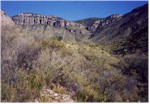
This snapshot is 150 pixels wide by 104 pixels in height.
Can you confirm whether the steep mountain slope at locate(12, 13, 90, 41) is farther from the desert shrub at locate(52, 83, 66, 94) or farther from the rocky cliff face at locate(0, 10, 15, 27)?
the desert shrub at locate(52, 83, 66, 94)

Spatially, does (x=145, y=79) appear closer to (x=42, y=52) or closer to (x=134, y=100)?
(x=134, y=100)

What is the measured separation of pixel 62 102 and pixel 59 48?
2.34 meters

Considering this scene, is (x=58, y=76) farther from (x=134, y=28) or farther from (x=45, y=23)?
(x=45, y=23)

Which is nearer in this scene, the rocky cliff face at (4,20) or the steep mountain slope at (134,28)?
the rocky cliff face at (4,20)

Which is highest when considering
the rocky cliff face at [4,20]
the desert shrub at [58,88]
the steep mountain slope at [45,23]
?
the steep mountain slope at [45,23]

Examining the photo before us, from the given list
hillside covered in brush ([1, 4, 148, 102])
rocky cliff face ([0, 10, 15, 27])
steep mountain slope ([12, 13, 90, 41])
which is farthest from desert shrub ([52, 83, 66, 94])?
steep mountain slope ([12, 13, 90, 41])

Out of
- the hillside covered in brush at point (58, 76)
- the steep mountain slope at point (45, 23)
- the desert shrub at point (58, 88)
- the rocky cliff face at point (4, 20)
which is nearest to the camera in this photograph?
the hillside covered in brush at point (58, 76)

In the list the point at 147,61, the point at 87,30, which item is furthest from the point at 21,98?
the point at 87,30

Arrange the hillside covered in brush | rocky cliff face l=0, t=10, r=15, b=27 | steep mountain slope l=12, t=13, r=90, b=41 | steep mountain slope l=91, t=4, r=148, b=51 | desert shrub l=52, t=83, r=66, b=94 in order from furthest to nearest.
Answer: steep mountain slope l=12, t=13, r=90, b=41 → steep mountain slope l=91, t=4, r=148, b=51 → rocky cliff face l=0, t=10, r=15, b=27 → desert shrub l=52, t=83, r=66, b=94 → the hillside covered in brush

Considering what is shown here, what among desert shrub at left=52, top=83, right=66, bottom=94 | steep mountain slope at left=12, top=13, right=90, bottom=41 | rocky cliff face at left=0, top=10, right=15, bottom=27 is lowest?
desert shrub at left=52, top=83, right=66, bottom=94

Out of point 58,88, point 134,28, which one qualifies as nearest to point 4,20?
point 58,88

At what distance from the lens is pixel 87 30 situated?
48.9 m

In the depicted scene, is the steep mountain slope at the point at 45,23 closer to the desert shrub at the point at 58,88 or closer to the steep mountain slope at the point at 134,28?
the desert shrub at the point at 58,88

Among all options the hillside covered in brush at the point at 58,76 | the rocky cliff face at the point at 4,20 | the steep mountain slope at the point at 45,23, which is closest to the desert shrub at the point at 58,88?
the hillside covered in brush at the point at 58,76
